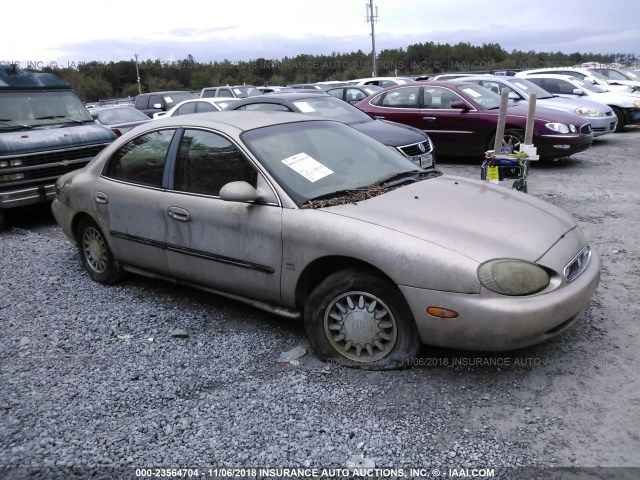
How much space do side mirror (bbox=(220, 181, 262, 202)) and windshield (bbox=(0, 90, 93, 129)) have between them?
5.59 m

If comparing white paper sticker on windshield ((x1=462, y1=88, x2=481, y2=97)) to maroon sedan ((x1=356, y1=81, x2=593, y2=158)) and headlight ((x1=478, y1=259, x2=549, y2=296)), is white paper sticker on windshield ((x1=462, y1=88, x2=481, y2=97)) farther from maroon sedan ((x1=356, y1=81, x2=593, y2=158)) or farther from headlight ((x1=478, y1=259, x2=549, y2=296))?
headlight ((x1=478, y1=259, x2=549, y2=296))

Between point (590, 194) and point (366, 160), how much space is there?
16.6 feet

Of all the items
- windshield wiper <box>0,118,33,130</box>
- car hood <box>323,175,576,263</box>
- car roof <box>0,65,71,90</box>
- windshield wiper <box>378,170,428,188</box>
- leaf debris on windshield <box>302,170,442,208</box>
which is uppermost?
car roof <box>0,65,71,90</box>

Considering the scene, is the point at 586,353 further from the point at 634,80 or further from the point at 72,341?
the point at 634,80

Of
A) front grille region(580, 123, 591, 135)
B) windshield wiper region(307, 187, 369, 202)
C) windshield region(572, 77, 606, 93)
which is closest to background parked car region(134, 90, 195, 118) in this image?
windshield region(572, 77, 606, 93)

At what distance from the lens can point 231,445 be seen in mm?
2852

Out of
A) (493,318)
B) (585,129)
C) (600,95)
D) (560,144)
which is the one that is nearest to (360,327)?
(493,318)

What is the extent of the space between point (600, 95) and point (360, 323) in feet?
45.0

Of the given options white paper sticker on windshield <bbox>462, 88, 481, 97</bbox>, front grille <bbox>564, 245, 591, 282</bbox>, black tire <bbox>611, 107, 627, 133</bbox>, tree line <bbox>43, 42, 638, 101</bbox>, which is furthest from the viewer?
tree line <bbox>43, 42, 638, 101</bbox>

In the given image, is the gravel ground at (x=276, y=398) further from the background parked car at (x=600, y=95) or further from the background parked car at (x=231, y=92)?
the background parked car at (x=231, y=92)

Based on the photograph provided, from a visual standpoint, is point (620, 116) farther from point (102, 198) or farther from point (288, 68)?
point (288, 68)

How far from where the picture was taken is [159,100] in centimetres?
1886

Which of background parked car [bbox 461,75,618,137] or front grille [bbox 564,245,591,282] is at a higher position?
background parked car [bbox 461,75,618,137]

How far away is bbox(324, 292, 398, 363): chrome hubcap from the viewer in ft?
11.1
